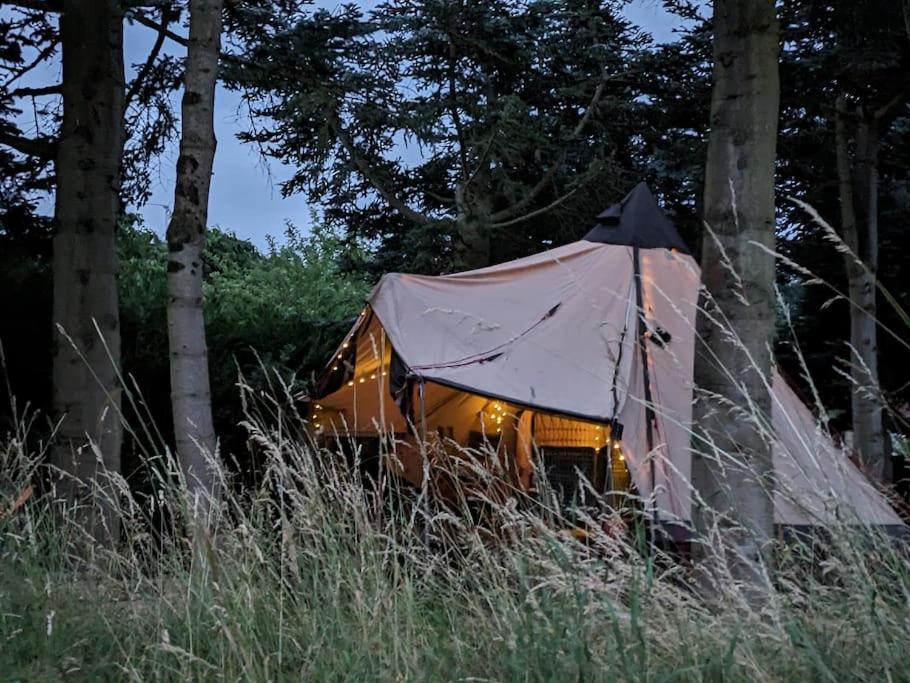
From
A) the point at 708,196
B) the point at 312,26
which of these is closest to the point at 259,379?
the point at 312,26

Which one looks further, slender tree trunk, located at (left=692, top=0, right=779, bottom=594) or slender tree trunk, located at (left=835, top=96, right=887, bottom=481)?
slender tree trunk, located at (left=835, top=96, right=887, bottom=481)

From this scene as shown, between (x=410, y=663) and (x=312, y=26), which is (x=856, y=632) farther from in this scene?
(x=312, y=26)

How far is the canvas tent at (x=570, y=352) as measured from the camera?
18.2ft

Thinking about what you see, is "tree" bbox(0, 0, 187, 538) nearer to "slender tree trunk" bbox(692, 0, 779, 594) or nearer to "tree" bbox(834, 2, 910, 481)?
"slender tree trunk" bbox(692, 0, 779, 594)

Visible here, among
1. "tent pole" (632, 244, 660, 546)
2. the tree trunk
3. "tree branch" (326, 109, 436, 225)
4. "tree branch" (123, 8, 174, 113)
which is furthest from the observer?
the tree trunk

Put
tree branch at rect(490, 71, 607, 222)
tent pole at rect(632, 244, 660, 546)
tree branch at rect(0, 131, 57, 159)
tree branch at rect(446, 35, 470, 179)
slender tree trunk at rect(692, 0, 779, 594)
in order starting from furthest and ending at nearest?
tree branch at rect(490, 71, 607, 222) < tree branch at rect(446, 35, 470, 179) < tree branch at rect(0, 131, 57, 159) < tent pole at rect(632, 244, 660, 546) < slender tree trunk at rect(692, 0, 779, 594)

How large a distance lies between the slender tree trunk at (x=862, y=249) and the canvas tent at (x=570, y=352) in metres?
2.48

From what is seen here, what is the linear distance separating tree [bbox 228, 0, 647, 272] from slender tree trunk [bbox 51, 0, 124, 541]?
8.70ft

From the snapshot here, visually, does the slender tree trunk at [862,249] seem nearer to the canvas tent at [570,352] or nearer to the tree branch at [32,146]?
the canvas tent at [570,352]

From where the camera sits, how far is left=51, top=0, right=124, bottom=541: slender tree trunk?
5203mm

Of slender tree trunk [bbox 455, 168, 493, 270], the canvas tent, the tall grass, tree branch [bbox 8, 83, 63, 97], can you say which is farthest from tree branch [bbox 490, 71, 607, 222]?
the tall grass

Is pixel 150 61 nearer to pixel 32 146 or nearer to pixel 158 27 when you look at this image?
pixel 158 27

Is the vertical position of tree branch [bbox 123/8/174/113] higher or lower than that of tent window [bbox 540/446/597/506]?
higher

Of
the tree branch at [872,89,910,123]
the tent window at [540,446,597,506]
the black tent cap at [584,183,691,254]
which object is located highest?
the tree branch at [872,89,910,123]
